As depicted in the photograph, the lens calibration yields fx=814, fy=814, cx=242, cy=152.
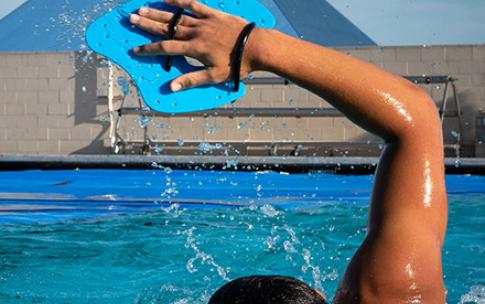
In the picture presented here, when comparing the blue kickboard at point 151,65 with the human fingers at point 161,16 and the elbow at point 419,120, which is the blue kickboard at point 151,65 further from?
the elbow at point 419,120

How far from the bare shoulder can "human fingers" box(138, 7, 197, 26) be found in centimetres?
44

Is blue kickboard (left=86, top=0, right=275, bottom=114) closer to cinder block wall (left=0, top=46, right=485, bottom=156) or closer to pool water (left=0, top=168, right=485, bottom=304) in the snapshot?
pool water (left=0, top=168, right=485, bottom=304)

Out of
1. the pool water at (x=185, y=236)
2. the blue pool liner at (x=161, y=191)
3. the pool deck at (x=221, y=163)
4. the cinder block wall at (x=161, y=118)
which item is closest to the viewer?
the pool water at (x=185, y=236)

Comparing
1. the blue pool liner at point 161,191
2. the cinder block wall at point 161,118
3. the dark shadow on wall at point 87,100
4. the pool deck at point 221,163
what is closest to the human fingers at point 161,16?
the blue pool liner at point 161,191

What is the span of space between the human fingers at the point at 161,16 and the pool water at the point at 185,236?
2.13m

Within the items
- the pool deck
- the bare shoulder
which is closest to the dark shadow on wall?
the pool deck

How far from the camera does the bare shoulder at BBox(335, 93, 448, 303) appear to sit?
1.46 metres

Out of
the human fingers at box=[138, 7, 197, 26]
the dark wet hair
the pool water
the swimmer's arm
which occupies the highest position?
the human fingers at box=[138, 7, 197, 26]

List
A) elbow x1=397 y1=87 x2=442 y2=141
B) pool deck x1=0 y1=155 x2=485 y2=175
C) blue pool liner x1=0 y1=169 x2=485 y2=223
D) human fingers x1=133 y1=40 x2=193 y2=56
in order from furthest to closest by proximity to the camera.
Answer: pool deck x1=0 y1=155 x2=485 y2=175, blue pool liner x1=0 y1=169 x2=485 y2=223, elbow x1=397 y1=87 x2=442 y2=141, human fingers x1=133 y1=40 x2=193 y2=56

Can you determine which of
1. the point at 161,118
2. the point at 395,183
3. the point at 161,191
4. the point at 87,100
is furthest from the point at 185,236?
the point at 87,100

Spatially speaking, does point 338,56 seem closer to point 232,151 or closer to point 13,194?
point 13,194

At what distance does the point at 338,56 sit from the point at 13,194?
6044 mm

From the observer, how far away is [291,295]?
51.9 inches

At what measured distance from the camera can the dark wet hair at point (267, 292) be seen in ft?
4.30
